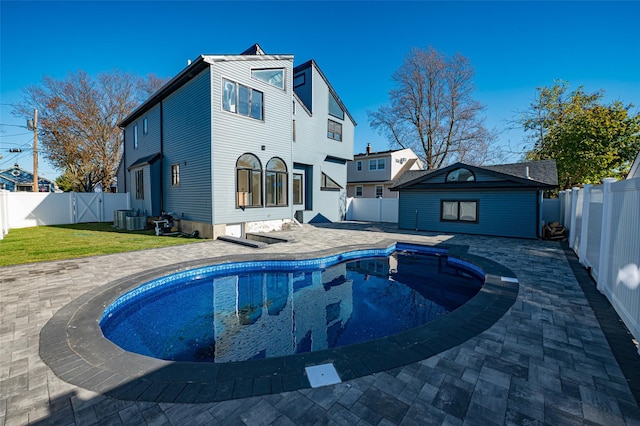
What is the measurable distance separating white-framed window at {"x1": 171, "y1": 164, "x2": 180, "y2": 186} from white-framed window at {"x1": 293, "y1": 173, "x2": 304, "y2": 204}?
6.25 m

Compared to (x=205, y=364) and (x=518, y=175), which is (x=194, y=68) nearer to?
(x=205, y=364)

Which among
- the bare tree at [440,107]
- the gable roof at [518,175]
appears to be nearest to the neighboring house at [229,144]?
the gable roof at [518,175]

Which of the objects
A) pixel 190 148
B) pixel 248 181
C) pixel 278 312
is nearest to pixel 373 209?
pixel 248 181

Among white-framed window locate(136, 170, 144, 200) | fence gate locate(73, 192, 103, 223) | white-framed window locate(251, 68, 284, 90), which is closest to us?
white-framed window locate(251, 68, 284, 90)

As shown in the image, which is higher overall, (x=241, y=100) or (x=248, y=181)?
(x=241, y=100)

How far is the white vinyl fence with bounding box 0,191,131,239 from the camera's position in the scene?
14.9m

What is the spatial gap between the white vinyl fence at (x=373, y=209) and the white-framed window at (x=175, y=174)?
11.7 metres

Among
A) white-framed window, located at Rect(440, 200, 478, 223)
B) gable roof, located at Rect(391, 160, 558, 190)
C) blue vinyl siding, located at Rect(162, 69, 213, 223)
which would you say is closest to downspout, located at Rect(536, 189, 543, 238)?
gable roof, located at Rect(391, 160, 558, 190)

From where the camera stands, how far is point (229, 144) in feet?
36.2

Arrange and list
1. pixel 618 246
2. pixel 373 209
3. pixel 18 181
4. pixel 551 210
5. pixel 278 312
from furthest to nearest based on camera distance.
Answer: pixel 18 181 → pixel 373 209 → pixel 551 210 → pixel 278 312 → pixel 618 246

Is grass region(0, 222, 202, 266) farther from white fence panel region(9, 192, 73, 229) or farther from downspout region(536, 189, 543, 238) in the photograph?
downspout region(536, 189, 543, 238)

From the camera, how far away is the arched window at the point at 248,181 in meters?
11.6

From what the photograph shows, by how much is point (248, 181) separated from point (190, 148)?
9.13ft

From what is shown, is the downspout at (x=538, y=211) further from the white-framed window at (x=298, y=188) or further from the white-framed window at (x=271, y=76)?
the white-framed window at (x=271, y=76)
